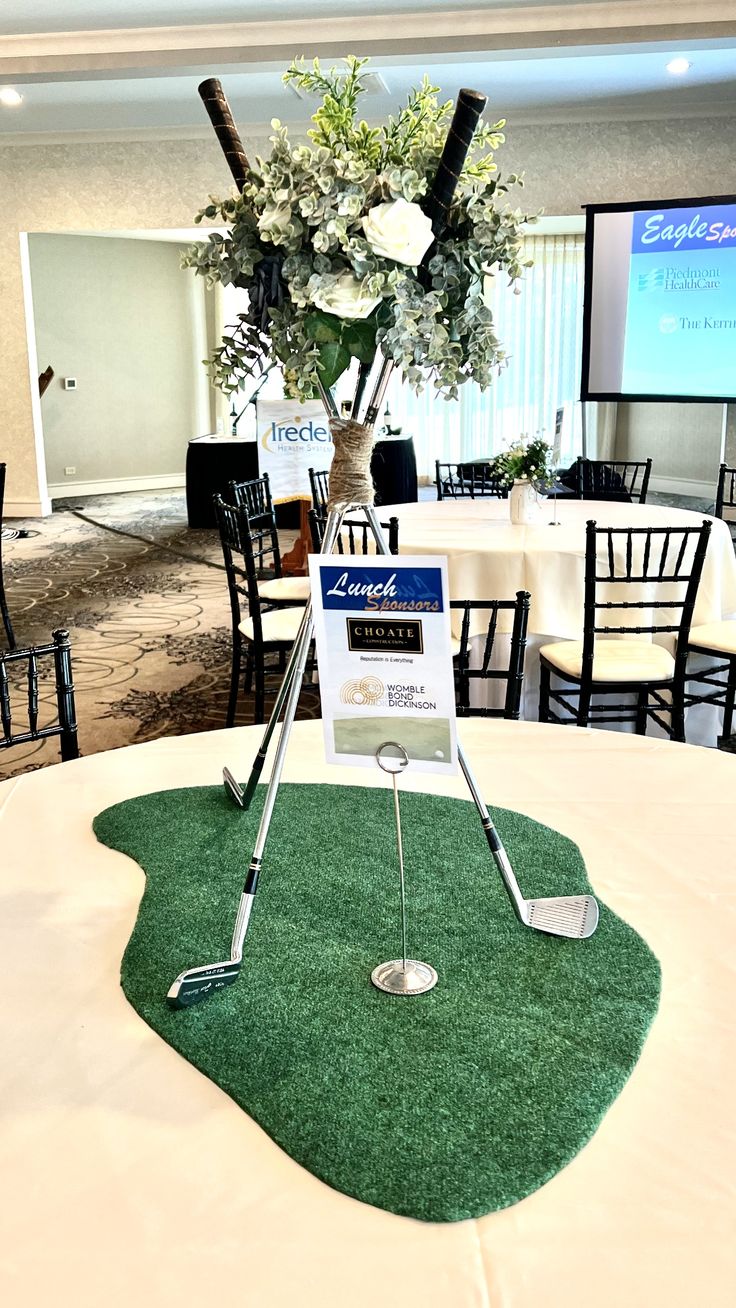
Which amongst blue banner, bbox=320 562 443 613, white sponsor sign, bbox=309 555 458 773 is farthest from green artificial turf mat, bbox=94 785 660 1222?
blue banner, bbox=320 562 443 613

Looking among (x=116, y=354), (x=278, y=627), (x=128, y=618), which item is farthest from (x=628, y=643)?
(x=116, y=354)

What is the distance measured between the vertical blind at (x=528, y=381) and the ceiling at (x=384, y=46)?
3.41 m

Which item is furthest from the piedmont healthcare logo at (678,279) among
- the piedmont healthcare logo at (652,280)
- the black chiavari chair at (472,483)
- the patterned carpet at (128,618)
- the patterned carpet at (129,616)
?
the patterned carpet at (128,618)

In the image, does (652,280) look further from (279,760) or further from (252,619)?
(279,760)

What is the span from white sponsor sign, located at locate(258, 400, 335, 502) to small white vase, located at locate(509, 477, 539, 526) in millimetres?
2717

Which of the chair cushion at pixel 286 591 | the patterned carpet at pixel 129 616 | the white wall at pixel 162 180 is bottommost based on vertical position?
the patterned carpet at pixel 129 616

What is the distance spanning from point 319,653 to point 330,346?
1.27 ft

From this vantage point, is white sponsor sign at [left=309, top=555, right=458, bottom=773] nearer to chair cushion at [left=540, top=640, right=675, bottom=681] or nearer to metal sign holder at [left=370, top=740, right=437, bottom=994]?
metal sign holder at [left=370, top=740, right=437, bottom=994]

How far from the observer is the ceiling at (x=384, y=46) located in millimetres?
6000

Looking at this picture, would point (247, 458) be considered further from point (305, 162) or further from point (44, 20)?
point (305, 162)

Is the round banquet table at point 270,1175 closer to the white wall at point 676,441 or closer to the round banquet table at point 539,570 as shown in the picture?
the round banquet table at point 539,570

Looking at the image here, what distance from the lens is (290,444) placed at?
282 inches

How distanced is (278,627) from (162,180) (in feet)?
21.4

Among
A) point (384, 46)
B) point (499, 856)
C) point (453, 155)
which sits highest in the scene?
point (384, 46)
